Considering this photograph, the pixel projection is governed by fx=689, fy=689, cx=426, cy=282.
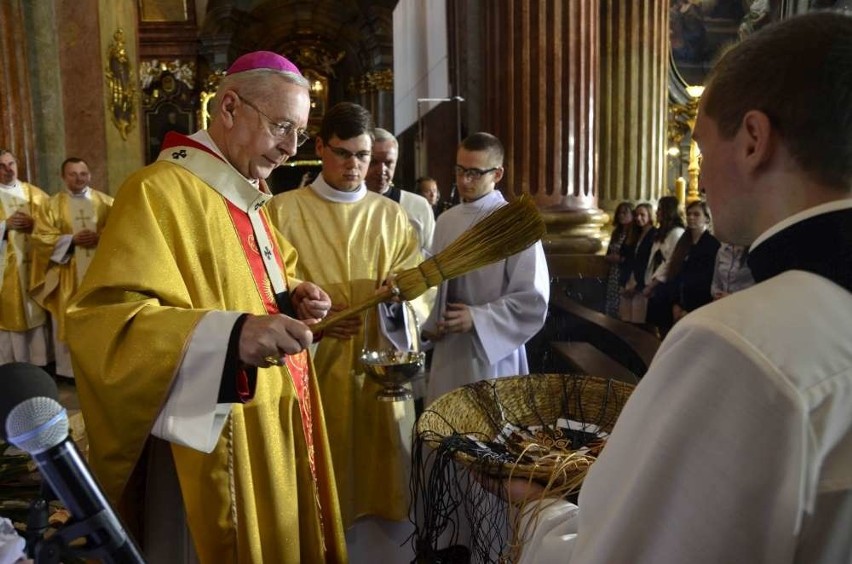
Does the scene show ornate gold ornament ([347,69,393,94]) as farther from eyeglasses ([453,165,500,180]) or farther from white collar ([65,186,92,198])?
eyeglasses ([453,165,500,180])

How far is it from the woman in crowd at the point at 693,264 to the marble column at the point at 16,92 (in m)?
6.21

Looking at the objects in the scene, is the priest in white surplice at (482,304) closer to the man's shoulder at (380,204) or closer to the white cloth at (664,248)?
the man's shoulder at (380,204)

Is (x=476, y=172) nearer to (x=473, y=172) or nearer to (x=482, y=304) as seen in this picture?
(x=473, y=172)

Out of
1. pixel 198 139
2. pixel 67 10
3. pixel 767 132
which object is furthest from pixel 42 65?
pixel 767 132

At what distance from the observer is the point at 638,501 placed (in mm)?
777

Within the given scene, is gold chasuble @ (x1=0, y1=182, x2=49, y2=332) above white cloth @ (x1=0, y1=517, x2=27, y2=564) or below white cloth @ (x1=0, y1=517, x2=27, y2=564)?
below

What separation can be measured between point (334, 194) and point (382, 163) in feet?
3.61

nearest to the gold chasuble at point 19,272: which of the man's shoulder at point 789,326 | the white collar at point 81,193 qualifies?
the white collar at point 81,193

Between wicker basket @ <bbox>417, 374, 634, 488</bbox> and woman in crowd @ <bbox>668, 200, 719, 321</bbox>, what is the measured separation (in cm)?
242

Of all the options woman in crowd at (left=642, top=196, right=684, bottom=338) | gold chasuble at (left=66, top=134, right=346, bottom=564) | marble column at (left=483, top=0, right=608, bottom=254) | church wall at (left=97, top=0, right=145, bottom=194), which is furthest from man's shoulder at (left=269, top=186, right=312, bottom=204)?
church wall at (left=97, top=0, right=145, bottom=194)

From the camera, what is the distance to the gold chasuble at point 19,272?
608cm

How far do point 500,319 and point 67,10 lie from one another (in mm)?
6849

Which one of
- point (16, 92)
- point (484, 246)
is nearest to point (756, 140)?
point (484, 246)

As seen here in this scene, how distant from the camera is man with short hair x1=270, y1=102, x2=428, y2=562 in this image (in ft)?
8.79
